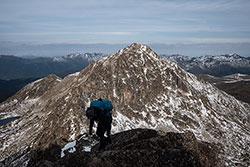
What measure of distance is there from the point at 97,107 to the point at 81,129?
201ft

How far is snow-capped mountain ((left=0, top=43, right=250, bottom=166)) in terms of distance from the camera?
7595 centimetres

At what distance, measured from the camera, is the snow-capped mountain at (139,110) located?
76.0 meters

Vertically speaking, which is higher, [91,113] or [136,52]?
[136,52]

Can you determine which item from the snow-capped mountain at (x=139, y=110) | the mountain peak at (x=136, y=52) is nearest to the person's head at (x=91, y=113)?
the snow-capped mountain at (x=139, y=110)

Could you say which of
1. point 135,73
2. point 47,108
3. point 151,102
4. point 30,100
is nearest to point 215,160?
point 151,102

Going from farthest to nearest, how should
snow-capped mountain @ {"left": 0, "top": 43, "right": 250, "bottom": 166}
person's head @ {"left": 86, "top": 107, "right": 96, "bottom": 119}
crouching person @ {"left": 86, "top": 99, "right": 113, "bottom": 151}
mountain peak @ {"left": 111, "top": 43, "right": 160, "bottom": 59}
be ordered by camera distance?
mountain peak @ {"left": 111, "top": 43, "right": 160, "bottom": 59}, snow-capped mountain @ {"left": 0, "top": 43, "right": 250, "bottom": 166}, crouching person @ {"left": 86, "top": 99, "right": 113, "bottom": 151}, person's head @ {"left": 86, "top": 107, "right": 96, "bottom": 119}

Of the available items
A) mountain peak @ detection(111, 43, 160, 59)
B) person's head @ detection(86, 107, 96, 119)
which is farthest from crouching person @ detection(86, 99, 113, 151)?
mountain peak @ detection(111, 43, 160, 59)

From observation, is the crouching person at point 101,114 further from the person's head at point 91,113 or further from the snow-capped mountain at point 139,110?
the snow-capped mountain at point 139,110

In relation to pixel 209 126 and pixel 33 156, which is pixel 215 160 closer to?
pixel 33 156

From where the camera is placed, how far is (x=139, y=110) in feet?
302

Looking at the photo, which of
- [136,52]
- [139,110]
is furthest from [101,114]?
[136,52]

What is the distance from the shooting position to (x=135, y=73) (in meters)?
106

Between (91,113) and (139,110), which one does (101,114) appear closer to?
(91,113)

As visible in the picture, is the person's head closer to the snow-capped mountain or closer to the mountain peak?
the snow-capped mountain
